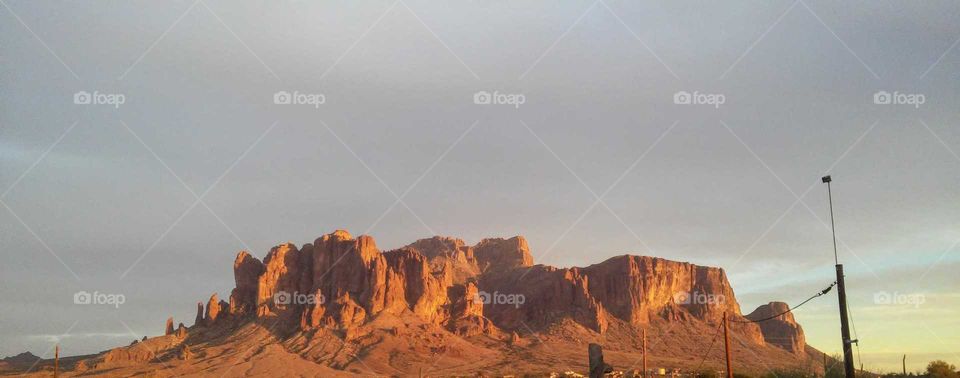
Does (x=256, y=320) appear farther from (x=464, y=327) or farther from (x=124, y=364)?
(x=464, y=327)

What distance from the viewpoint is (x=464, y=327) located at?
618ft

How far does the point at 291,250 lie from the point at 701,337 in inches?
3824

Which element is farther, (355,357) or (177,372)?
(355,357)

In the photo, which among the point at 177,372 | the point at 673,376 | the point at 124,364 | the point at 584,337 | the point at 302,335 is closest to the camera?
the point at 673,376

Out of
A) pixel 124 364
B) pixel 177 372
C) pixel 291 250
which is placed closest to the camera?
pixel 177 372

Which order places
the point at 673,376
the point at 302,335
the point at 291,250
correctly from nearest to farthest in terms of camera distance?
1. the point at 673,376
2. the point at 302,335
3. the point at 291,250

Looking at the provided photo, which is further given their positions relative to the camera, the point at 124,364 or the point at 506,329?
the point at 506,329

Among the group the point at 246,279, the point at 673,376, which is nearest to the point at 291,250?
the point at 246,279

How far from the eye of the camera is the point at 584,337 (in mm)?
185125

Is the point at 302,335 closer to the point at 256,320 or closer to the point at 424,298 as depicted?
the point at 256,320

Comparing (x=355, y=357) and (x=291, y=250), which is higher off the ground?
(x=291, y=250)

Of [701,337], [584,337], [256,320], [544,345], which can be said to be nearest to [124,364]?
[256,320]

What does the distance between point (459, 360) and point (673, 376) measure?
65.5m

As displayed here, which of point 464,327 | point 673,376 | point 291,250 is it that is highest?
point 291,250
